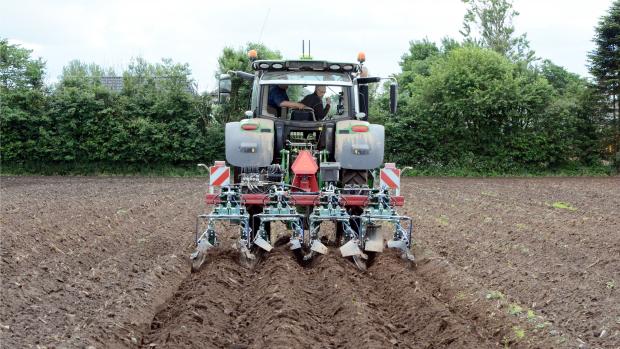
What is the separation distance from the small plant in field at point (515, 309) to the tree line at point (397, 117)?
23026 mm

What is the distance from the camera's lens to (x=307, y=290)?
26.7 feet

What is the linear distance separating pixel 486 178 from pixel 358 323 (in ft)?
81.7

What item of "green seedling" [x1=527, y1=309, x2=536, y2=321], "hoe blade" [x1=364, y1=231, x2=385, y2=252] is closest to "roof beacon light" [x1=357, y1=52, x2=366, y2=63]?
"hoe blade" [x1=364, y1=231, x2=385, y2=252]

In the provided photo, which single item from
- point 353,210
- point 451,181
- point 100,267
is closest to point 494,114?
point 451,181

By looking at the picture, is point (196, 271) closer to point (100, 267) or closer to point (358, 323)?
point (100, 267)

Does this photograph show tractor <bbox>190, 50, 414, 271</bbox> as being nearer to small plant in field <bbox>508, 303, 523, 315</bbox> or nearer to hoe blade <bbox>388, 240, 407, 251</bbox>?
hoe blade <bbox>388, 240, 407, 251</bbox>

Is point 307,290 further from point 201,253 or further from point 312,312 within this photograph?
point 201,253

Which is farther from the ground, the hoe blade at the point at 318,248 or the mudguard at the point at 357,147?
the mudguard at the point at 357,147

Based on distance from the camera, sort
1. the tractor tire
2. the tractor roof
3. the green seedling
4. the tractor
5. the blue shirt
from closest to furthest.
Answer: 1. the green seedling
2. the tractor
3. the tractor tire
4. the tractor roof
5. the blue shirt

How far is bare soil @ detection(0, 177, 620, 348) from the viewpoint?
254 inches

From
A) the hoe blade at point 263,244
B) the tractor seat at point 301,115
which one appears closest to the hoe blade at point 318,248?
the hoe blade at point 263,244

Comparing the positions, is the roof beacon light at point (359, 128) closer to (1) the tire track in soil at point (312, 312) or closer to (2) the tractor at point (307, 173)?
(2) the tractor at point (307, 173)

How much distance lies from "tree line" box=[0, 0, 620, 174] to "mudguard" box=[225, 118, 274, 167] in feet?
63.0

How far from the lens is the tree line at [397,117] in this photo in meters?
30.7
